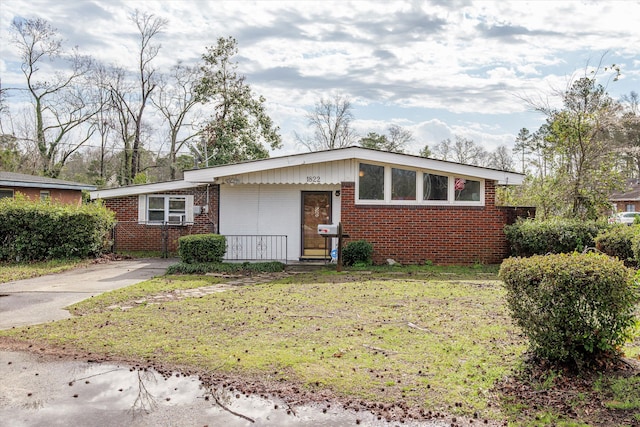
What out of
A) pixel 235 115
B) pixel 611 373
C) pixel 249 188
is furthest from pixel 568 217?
pixel 235 115

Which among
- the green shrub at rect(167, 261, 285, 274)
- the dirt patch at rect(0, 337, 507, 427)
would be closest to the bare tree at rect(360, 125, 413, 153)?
the green shrub at rect(167, 261, 285, 274)

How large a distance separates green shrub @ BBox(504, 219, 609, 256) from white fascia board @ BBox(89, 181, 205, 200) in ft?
33.8

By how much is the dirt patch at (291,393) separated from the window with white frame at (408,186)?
9262 millimetres

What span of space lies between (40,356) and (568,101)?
15.2 meters

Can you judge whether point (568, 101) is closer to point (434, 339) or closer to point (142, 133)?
point (434, 339)

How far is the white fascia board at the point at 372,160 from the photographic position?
13.4 m

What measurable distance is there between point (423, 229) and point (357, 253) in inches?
80.7

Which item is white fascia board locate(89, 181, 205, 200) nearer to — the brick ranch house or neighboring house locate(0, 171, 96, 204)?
the brick ranch house

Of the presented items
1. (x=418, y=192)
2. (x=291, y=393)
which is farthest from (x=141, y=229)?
(x=291, y=393)

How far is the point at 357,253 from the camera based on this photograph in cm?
1330

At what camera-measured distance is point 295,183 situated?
45.5 feet

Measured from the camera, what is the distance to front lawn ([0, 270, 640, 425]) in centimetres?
438

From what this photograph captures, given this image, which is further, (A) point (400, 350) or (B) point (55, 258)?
(B) point (55, 258)

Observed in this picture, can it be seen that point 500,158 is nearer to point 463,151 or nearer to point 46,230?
point 463,151
